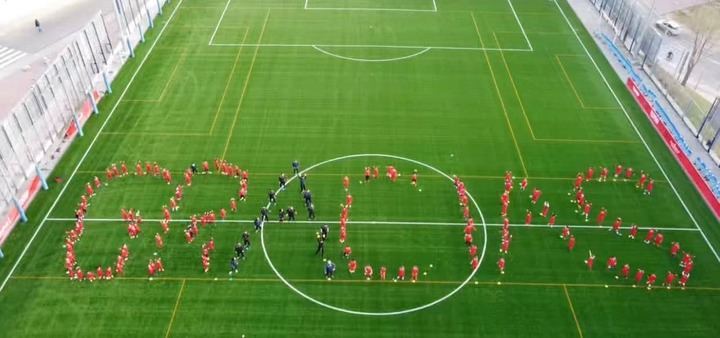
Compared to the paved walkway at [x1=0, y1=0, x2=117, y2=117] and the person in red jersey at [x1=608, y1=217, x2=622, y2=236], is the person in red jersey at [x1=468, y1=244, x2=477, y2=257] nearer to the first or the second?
the person in red jersey at [x1=608, y1=217, x2=622, y2=236]

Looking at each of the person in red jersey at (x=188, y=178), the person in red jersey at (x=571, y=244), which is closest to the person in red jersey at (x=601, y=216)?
the person in red jersey at (x=571, y=244)

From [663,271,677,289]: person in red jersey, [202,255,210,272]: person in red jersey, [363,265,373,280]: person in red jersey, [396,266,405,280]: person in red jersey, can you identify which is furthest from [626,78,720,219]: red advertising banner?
[202,255,210,272]: person in red jersey

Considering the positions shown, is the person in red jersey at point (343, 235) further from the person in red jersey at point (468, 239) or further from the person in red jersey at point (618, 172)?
the person in red jersey at point (618, 172)

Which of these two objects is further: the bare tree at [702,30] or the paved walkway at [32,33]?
the bare tree at [702,30]

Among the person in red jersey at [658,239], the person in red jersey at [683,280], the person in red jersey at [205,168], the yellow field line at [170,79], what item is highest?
the yellow field line at [170,79]

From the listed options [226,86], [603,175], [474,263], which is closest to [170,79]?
[226,86]

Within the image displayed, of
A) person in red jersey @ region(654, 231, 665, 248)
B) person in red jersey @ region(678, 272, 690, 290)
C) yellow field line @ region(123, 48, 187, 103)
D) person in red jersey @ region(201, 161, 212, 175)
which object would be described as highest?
yellow field line @ region(123, 48, 187, 103)
